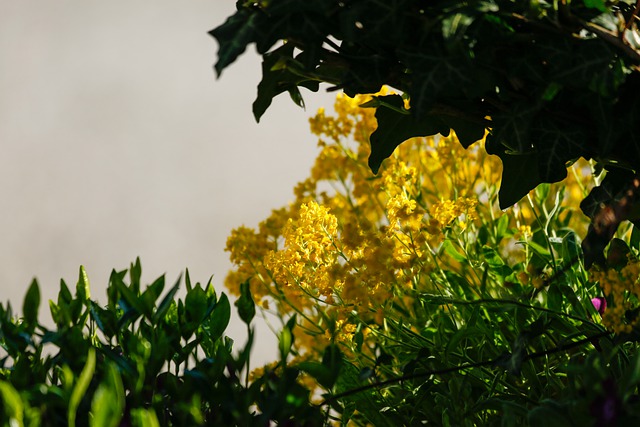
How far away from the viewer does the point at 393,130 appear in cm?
102

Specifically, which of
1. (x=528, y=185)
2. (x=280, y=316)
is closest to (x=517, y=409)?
(x=528, y=185)

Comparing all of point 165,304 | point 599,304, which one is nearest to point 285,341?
point 165,304

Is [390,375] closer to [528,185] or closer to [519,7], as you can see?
[528,185]

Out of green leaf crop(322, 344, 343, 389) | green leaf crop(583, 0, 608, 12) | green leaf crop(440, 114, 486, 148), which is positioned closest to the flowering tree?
green leaf crop(322, 344, 343, 389)

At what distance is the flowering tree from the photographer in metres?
0.89

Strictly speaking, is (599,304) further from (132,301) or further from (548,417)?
(132,301)

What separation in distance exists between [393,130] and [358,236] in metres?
0.14

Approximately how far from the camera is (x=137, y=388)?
841 mm

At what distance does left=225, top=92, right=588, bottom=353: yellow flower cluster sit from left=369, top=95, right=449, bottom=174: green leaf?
0.09 meters

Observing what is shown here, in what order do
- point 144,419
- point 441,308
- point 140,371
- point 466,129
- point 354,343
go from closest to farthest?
1. point 144,419
2. point 140,371
3. point 466,129
4. point 354,343
5. point 441,308

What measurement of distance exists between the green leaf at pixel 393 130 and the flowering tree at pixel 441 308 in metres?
0.09

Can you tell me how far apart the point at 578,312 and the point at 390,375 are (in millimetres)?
293

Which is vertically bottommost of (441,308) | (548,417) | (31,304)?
(548,417)

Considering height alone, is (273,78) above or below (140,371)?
above
